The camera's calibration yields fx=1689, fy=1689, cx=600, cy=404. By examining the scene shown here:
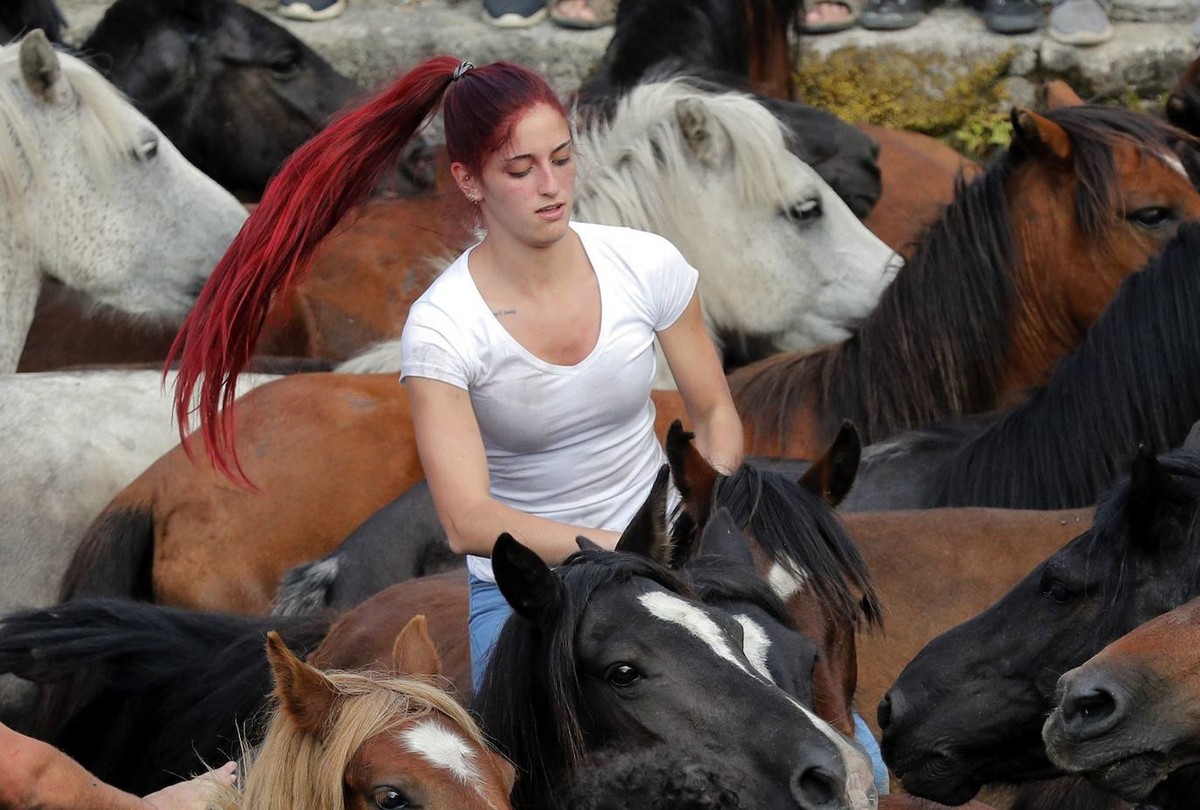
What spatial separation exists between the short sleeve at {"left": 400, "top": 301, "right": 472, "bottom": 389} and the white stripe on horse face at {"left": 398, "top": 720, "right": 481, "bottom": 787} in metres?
0.68

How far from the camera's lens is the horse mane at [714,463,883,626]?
275cm

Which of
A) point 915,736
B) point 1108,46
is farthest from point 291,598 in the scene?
point 1108,46

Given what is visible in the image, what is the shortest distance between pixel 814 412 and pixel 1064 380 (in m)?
0.81

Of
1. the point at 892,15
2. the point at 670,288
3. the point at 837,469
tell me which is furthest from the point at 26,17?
the point at 837,469

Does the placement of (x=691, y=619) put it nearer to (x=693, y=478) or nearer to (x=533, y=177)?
(x=693, y=478)

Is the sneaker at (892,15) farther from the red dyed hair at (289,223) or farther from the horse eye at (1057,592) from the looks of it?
the horse eye at (1057,592)

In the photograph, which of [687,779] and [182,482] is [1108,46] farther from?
[687,779]

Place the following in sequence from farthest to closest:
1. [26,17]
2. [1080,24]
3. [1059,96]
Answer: [1080,24] → [26,17] → [1059,96]

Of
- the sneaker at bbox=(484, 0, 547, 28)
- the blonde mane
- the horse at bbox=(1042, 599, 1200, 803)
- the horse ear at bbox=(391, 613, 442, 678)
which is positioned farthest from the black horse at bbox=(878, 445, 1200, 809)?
the sneaker at bbox=(484, 0, 547, 28)

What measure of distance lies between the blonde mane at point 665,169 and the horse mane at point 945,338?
0.72 metres

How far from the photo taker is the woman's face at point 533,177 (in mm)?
2709

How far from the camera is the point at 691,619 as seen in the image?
7.57ft

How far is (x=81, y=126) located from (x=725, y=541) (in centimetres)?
262

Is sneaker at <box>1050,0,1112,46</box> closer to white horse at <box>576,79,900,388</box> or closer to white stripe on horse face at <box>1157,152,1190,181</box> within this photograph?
white horse at <box>576,79,900,388</box>
